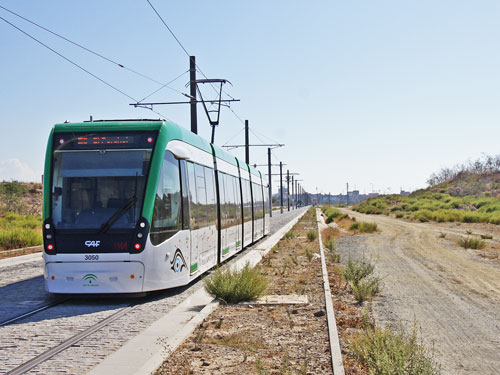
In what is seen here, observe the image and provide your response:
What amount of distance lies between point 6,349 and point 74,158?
4.52 meters

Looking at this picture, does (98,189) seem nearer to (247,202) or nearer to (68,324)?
(68,324)

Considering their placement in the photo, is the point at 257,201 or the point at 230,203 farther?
the point at 257,201

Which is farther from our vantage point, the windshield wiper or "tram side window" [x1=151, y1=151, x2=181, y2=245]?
"tram side window" [x1=151, y1=151, x2=181, y2=245]

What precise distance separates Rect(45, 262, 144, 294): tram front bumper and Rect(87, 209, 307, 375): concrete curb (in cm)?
100

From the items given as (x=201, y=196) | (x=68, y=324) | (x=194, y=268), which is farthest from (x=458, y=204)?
(x=68, y=324)

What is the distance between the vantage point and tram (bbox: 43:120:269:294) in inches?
431

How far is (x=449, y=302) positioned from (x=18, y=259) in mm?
13764

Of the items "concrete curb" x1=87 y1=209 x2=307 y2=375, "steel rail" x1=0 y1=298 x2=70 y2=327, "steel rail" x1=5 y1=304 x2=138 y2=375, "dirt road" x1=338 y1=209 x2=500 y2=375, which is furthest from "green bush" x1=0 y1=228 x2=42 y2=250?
"steel rail" x1=5 y1=304 x2=138 y2=375

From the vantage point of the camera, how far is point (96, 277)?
35.8 feet

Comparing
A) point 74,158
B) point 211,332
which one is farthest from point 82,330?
point 74,158

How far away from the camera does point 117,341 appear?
8195 mm

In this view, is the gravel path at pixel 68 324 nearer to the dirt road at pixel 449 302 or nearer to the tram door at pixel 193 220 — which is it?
the tram door at pixel 193 220

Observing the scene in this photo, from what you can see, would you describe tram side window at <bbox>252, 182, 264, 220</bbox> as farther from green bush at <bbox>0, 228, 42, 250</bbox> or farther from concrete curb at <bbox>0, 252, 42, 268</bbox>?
green bush at <bbox>0, 228, 42, 250</bbox>

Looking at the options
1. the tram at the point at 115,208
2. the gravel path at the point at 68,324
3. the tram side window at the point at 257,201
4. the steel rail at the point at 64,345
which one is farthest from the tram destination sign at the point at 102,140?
the tram side window at the point at 257,201
